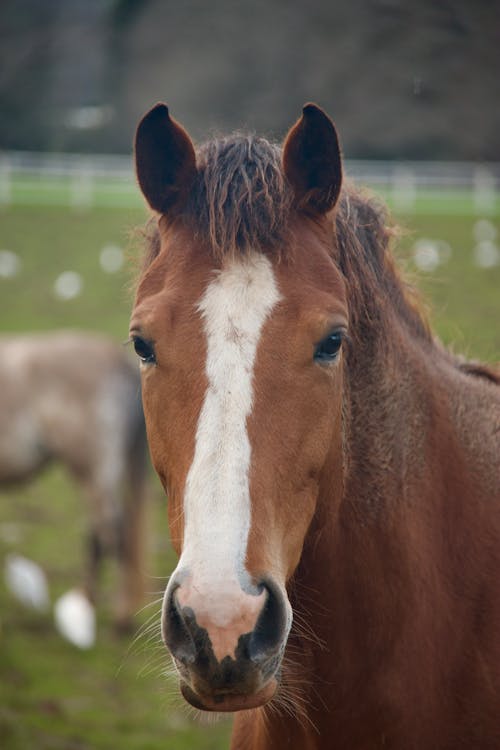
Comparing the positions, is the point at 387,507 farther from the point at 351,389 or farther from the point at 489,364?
the point at 489,364

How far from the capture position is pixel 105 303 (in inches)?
557

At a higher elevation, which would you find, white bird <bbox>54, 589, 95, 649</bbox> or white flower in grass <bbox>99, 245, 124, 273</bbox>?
white flower in grass <bbox>99, 245, 124, 273</bbox>

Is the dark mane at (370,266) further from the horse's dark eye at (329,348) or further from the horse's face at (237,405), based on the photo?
the horse's dark eye at (329,348)

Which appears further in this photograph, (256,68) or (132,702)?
(256,68)

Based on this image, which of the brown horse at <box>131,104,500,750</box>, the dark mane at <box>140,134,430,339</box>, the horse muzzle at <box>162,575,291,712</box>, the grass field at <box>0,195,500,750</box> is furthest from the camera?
the grass field at <box>0,195,500,750</box>

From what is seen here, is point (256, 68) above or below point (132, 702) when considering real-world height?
above

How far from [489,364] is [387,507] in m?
0.98

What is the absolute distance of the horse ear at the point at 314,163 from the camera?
2.08 m

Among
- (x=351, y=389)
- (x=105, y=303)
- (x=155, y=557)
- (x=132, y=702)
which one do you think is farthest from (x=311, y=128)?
(x=105, y=303)

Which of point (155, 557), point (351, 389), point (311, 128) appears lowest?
point (155, 557)

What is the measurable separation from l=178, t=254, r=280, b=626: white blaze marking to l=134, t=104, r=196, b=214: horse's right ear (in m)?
0.37

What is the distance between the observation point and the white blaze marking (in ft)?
5.26

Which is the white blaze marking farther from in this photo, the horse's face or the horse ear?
the horse ear

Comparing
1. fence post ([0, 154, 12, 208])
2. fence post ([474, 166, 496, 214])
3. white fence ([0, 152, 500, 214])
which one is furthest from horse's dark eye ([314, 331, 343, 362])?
fence post ([0, 154, 12, 208])
